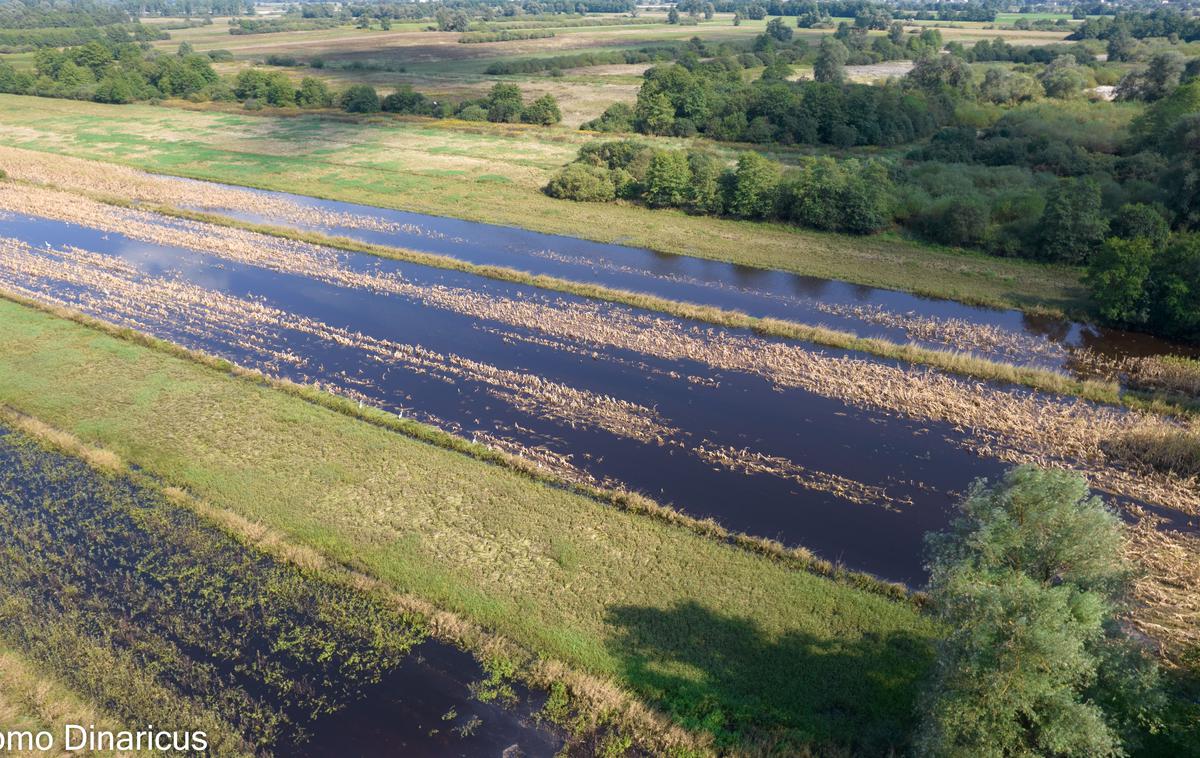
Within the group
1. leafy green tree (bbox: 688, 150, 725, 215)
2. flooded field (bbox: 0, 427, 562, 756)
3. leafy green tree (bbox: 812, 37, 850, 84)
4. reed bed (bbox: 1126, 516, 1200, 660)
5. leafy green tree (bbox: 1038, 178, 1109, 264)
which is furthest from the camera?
leafy green tree (bbox: 812, 37, 850, 84)

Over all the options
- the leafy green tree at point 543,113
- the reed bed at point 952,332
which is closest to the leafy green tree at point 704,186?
the reed bed at point 952,332

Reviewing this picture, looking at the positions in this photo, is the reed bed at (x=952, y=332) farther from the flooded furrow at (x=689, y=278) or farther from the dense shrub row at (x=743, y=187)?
the dense shrub row at (x=743, y=187)

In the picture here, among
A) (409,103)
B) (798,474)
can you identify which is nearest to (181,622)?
(798,474)

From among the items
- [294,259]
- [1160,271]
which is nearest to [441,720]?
[294,259]

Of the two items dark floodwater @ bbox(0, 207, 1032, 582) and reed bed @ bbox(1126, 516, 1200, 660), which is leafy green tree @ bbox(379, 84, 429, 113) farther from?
reed bed @ bbox(1126, 516, 1200, 660)

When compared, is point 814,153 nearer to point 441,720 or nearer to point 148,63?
point 441,720

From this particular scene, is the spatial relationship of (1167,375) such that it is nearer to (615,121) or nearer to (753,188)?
(753,188)

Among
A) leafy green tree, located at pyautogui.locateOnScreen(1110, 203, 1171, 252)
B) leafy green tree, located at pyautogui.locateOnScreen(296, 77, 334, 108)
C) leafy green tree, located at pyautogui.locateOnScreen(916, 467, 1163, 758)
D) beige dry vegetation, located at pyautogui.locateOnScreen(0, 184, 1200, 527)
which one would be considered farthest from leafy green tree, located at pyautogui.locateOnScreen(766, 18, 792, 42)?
leafy green tree, located at pyautogui.locateOnScreen(916, 467, 1163, 758)
